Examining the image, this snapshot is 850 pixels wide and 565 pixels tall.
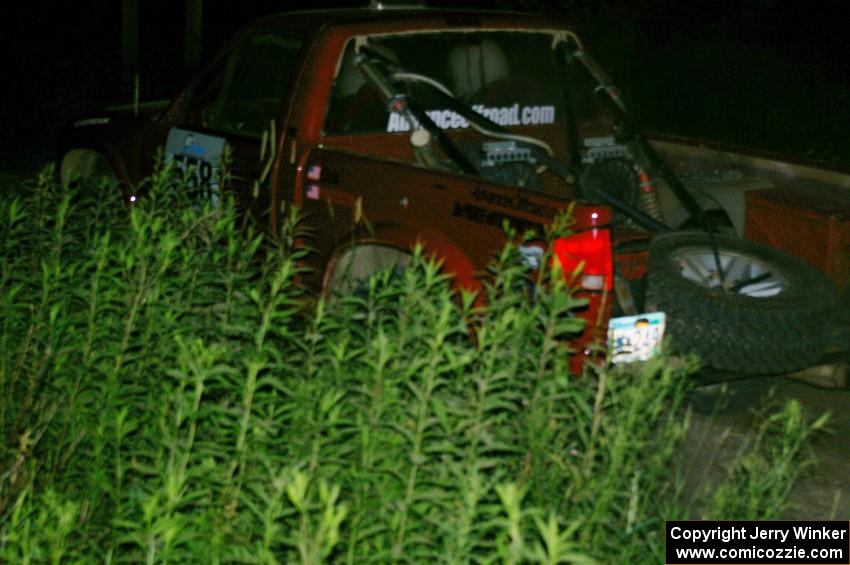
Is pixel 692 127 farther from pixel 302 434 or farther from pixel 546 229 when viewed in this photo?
pixel 302 434

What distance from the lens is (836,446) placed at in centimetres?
723

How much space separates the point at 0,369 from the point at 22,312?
2.33 feet

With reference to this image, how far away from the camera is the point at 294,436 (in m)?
4.78

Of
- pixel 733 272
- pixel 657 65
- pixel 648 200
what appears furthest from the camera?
pixel 657 65

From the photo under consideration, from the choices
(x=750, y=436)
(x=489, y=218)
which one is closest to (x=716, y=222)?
(x=750, y=436)

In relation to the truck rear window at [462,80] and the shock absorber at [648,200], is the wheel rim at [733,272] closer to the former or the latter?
the shock absorber at [648,200]

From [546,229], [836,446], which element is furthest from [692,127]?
[546,229]

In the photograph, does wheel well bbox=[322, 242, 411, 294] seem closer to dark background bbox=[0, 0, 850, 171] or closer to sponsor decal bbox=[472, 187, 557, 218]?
sponsor decal bbox=[472, 187, 557, 218]

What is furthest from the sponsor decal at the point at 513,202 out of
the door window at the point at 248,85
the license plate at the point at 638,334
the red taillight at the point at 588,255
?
the door window at the point at 248,85

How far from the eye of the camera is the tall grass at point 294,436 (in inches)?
163

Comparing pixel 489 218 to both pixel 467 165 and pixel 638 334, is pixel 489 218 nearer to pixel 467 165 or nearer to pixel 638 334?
pixel 638 334

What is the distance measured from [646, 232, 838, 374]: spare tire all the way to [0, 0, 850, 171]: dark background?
708 cm

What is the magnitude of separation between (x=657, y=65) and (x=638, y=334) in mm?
18787

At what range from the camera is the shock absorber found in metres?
7.98
